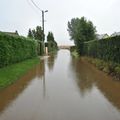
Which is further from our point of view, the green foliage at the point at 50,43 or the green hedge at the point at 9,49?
the green foliage at the point at 50,43

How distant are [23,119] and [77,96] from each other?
10.6 ft

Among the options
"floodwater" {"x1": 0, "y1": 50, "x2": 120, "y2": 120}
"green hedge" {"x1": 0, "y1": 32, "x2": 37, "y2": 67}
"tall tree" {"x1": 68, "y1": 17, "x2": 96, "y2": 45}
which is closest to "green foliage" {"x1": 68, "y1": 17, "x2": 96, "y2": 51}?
"tall tree" {"x1": 68, "y1": 17, "x2": 96, "y2": 45}

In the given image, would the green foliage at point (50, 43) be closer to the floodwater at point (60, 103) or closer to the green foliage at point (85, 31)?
the green foliage at point (85, 31)

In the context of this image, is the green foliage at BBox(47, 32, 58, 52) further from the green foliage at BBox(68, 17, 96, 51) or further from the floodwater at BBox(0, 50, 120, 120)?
the floodwater at BBox(0, 50, 120, 120)

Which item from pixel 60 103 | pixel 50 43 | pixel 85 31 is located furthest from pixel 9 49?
pixel 50 43

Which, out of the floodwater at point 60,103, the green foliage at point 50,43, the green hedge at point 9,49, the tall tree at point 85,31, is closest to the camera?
the floodwater at point 60,103

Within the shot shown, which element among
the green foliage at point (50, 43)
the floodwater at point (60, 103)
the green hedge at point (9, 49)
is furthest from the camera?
the green foliage at point (50, 43)

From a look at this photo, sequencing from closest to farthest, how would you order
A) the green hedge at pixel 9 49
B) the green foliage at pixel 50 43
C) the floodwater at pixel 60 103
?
the floodwater at pixel 60 103 → the green hedge at pixel 9 49 → the green foliage at pixel 50 43

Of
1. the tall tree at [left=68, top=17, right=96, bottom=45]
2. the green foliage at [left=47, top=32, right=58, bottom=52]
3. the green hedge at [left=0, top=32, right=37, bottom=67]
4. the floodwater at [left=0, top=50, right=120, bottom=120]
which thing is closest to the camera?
the floodwater at [left=0, top=50, right=120, bottom=120]

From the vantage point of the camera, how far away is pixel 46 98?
29.0 ft

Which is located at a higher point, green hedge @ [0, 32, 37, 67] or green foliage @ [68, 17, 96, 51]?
green foliage @ [68, 17, 96, 51]

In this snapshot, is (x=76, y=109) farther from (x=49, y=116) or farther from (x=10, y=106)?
(x=10, y=106)

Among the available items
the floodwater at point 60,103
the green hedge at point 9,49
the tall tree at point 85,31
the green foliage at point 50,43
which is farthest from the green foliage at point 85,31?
the floodwater at point 60,103

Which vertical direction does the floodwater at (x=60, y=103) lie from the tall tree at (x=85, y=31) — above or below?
below
